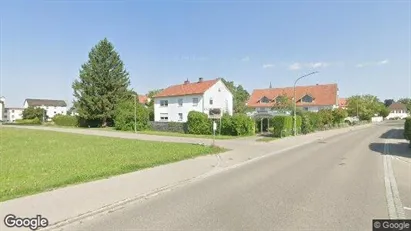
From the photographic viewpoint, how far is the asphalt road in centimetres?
584

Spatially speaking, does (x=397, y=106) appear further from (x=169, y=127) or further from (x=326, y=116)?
(x=169, y=127)

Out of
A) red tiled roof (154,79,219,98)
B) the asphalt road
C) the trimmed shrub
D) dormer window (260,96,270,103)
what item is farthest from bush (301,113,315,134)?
dormer window (260,96,270,103)

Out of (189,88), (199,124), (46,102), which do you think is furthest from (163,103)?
(46,102)

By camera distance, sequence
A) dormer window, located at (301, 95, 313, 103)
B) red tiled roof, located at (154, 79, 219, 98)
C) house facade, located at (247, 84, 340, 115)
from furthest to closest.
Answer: dormer window, located at (301, 95, 313, 103) < house facade, located at (247, 84, 340, 115) < red tiled roof, located at (154, 79, 219, 98)

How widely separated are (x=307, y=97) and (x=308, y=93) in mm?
896

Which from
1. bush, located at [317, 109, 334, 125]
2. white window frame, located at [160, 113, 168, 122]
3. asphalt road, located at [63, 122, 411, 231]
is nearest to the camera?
asphalt road, located at [63, 122, 411, 231]

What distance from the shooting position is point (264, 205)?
7.06 m

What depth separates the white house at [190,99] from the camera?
Answer: 47.4 metres

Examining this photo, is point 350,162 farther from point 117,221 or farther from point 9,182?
point 9,182

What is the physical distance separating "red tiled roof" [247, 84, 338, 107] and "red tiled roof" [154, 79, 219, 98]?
1893 centimetres

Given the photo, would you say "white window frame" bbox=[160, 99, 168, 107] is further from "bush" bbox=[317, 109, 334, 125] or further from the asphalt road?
the asphalt road

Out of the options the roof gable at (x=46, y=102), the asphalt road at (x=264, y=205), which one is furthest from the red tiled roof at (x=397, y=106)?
the asphalt road at (x=264, y=205)

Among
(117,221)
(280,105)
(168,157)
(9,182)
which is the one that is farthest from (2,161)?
(280,105)

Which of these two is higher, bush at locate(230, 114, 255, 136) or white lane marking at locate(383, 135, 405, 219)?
bush at locate(230, 114, 255, 136)
